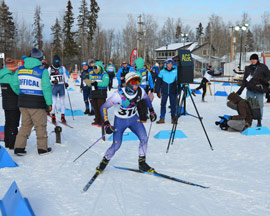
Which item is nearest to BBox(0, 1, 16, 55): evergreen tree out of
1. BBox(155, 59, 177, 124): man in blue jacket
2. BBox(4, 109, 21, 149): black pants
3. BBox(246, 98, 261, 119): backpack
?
BBox(155, 59, 177, 124): man in blue jacket

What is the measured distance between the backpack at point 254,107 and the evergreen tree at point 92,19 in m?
53.2

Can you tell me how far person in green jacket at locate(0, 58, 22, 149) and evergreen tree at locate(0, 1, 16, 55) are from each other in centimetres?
5089

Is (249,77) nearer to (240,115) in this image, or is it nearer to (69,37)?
(240,115)

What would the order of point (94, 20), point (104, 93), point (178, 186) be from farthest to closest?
point (94, 20) < point (104, 93) < point (178, 186)

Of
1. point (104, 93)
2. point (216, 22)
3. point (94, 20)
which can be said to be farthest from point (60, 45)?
point (104, 93)

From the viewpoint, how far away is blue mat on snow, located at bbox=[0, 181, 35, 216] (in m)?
2.67

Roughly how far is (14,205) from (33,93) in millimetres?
2736

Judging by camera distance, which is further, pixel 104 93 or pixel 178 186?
pixel 104 93

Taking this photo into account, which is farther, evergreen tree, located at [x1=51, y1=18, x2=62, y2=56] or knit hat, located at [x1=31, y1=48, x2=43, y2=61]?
evergreen tree, located at [x1=51, y1=18, x2=62, y2=56]

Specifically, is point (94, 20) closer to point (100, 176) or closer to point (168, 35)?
point (168, 35)

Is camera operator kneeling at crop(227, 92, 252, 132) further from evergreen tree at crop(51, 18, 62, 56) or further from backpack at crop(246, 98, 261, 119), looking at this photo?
evergreen tree at crop(51, 18, 62, 56)

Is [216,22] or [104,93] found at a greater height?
[216,22]

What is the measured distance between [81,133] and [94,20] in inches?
2191

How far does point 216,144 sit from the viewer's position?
6.35 meters
